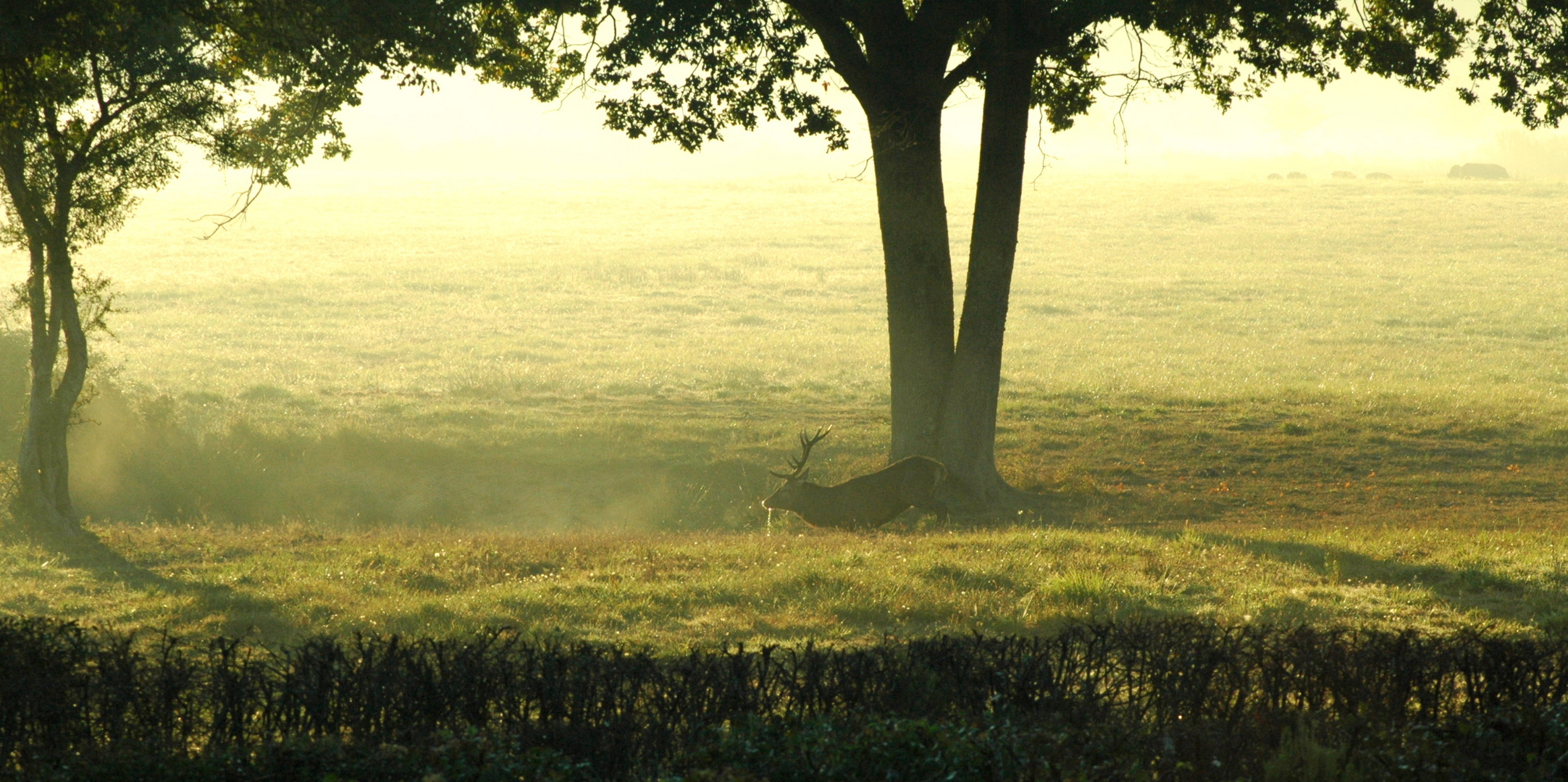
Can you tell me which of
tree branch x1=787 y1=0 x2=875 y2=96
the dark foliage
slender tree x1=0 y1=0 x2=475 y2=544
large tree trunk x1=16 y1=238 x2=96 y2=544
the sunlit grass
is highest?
tree branch x1=787 y1=0 x2=875 y2=96

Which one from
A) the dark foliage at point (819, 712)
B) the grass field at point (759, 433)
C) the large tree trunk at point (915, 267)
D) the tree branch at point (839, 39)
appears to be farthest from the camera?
the large tree trunk at point (915, 267)

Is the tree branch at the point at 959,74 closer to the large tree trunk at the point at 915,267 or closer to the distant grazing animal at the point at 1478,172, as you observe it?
the large tree trunk at the point at 915,267

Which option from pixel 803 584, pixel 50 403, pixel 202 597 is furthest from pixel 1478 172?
pixel 202 597

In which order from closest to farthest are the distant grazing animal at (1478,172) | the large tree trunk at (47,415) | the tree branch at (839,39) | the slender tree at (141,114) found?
the slender tree at (141,114)
the large tree trunk at (47,415)
the tree branch at (839,39)
the distant grazing animal at (1478,172)

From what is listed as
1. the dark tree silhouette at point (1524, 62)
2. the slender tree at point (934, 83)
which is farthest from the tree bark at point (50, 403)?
the dark tree silhouette at point (1524, 62)

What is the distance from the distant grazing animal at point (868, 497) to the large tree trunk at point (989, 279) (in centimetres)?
61

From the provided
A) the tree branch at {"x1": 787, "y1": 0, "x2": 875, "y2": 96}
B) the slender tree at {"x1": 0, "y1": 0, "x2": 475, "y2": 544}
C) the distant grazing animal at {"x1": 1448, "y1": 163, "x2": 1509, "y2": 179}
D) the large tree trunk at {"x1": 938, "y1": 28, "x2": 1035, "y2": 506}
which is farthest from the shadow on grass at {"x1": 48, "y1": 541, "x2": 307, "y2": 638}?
the distant grazing animal at {"x1": 1448, "y1": 163, "x2": 1509, "y2": 179}

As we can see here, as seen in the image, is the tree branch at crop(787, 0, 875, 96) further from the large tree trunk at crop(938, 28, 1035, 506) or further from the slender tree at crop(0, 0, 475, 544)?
the slender tree at crop(0, 0, 475, 544)

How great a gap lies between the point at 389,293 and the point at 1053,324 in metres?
23.6

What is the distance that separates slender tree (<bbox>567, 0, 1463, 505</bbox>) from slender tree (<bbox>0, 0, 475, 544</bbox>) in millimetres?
3227

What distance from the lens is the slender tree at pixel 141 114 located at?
41.7 feet

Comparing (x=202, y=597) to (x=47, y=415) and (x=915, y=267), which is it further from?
(x=915, y=267)

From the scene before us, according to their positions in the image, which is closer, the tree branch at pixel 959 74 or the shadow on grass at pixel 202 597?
the shadow on grass at pixel 202 597

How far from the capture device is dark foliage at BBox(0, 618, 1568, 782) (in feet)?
19.2
